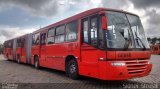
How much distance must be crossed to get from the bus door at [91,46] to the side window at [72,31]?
77cm

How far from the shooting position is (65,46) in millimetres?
12547

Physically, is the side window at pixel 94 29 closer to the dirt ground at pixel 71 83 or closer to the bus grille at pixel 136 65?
the bus grille at pixel 136 65

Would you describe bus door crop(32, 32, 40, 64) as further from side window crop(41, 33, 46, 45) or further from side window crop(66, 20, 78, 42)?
side window crop(66, 20, 78, 42)

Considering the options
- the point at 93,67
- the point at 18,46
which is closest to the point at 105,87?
the point at 93,67

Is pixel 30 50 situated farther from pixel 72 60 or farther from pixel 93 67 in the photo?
pixel 93 67

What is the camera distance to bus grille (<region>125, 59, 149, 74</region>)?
9258 millimetres

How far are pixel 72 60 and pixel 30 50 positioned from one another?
897cm

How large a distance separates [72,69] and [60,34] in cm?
253

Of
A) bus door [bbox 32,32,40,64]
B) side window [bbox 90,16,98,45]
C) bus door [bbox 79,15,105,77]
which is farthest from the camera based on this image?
bus door [bbox 32,32,40,64]

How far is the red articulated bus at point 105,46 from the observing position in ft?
29.6

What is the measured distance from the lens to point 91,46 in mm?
9906

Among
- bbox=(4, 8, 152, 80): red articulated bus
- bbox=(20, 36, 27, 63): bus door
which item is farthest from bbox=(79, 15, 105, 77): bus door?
bbox=(20, 36, 27, 63): bus door

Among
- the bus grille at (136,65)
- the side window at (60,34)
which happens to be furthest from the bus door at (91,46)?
the side window at (60,34)

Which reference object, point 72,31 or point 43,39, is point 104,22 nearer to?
point 72,31
